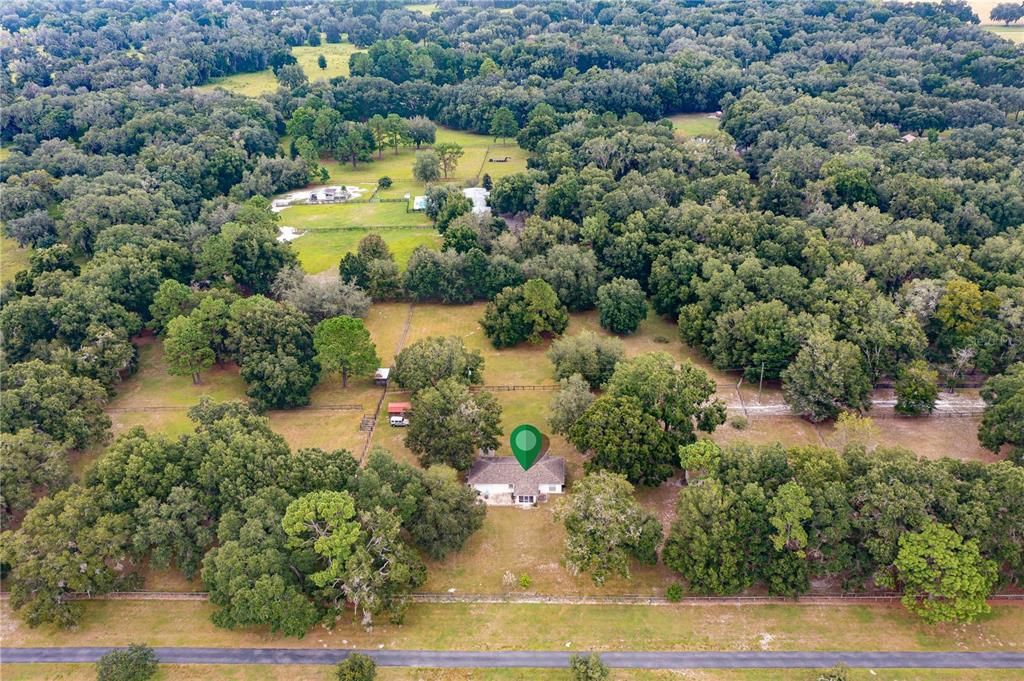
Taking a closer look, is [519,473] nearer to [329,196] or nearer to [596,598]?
[596,598]

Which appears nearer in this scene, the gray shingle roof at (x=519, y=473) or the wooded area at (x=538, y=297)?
the wooded area at (x=538, y=297)

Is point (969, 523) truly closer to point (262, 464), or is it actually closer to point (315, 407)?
point (262, 464)

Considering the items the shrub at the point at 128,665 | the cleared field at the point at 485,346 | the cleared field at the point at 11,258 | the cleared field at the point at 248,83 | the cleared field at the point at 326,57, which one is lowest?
the cleared field at the point at 11,258

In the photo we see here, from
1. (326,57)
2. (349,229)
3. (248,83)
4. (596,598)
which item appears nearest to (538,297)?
(596,598)

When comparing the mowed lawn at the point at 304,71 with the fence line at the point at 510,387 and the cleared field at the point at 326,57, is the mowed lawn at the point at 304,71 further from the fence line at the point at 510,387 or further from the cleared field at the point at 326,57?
the fence line at the point at 510,387

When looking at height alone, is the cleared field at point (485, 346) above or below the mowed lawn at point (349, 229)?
above

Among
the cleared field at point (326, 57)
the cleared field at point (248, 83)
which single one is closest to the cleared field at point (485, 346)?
the cleared field at point (248, 83)
